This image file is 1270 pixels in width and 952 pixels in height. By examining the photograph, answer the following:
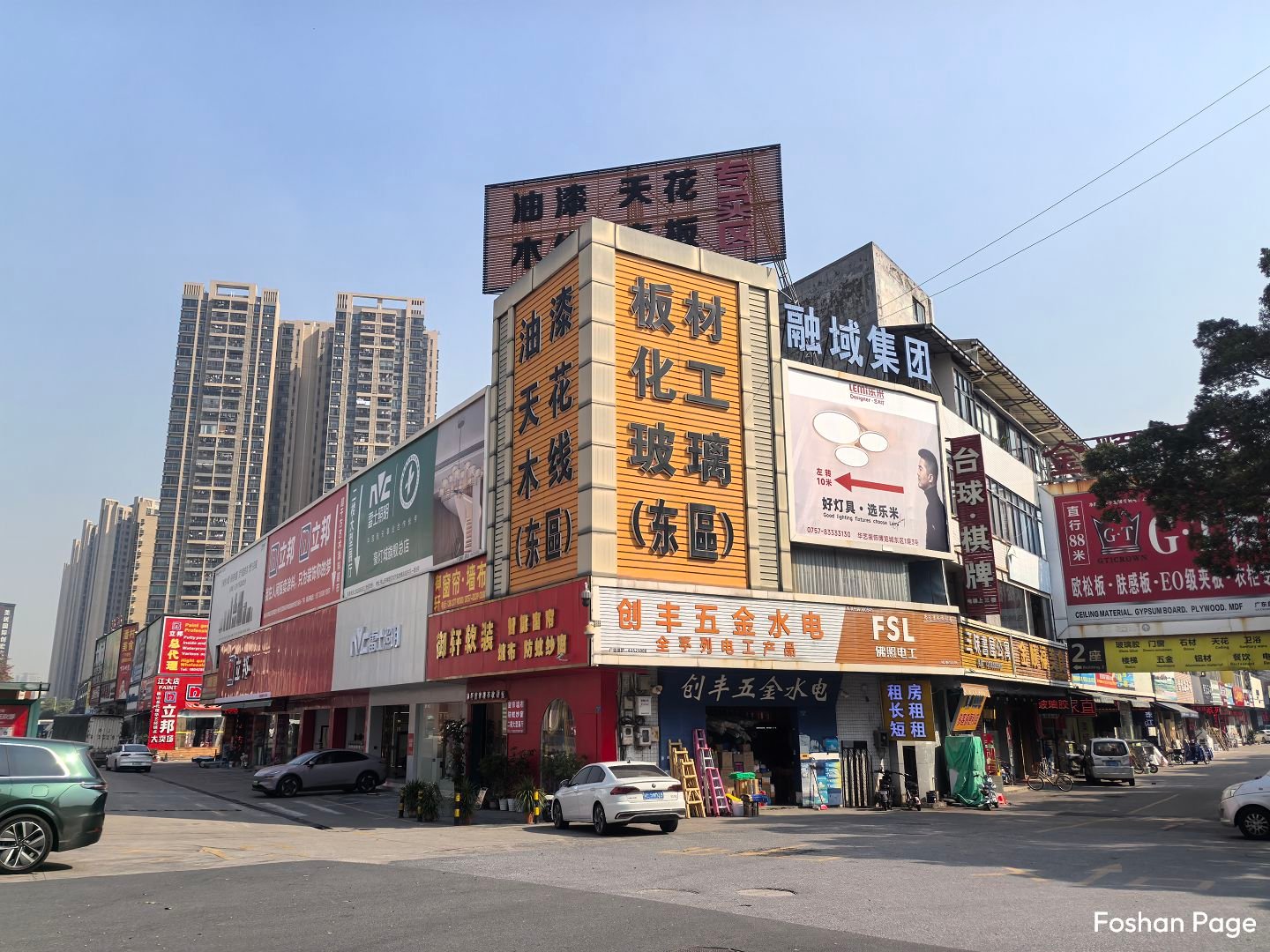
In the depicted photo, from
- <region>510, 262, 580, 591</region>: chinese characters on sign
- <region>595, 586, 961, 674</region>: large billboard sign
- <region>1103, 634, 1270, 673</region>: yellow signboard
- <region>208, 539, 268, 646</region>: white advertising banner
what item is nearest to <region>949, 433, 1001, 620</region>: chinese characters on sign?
<region>595, 586, 961, 674</region>: large billboard sign

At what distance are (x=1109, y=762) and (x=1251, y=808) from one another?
23370 mm

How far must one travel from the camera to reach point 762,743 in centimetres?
2566

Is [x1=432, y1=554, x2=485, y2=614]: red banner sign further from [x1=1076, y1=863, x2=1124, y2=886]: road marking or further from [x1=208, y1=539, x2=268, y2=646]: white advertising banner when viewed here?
[x1=208, y1=539, x2=268, y2=646]: white advertising banner

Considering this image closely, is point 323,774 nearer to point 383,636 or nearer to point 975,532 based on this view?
point 383,636

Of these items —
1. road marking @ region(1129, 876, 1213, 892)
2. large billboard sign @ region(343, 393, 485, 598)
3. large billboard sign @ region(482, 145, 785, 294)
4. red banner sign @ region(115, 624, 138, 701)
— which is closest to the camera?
road marking @ region(1129, 876, 1213, 892)

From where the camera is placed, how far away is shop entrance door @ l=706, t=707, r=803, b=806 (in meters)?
24.4

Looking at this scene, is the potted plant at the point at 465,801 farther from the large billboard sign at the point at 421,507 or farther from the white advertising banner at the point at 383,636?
the white advertising banner at the point at 383,636

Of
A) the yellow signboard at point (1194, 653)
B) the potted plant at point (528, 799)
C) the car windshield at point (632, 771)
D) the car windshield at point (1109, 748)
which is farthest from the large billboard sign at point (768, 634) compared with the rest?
the car windshield at point (1109, 748)

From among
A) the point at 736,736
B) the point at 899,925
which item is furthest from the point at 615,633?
the point at 899,925

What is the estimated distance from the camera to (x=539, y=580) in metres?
24.9

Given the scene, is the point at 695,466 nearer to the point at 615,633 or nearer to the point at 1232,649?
the point at 615,633

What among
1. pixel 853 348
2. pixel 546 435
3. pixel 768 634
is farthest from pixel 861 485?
pixel 546 435

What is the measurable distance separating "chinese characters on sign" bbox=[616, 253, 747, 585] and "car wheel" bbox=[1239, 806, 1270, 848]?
1203 centimetres

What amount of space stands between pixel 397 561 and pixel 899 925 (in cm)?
3041
